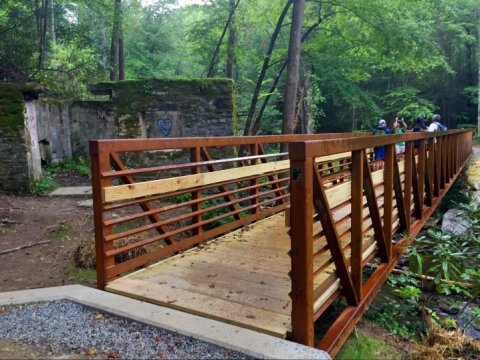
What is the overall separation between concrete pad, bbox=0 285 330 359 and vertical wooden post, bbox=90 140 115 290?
0.21 metres

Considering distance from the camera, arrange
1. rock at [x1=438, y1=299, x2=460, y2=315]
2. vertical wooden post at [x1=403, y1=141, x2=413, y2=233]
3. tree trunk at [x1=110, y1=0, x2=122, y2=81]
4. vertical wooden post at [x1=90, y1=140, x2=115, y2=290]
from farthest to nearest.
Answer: tree trunk at [x1=110, y1=0, x2=122, y2=81], rock at [x1=438, y1=299, x2=460, y2=315], vertical wooden post at [x1=403, y1=141, x2=413, y2=233], vertical wooden post at [x1=90, y1=140, x2=115, y2=290]

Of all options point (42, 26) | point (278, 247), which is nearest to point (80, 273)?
point (278, 247)

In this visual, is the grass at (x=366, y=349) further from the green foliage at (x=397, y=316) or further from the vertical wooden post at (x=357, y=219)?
the green foliage at (x=397, y=316)

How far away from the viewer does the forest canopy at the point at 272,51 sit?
11773 mm

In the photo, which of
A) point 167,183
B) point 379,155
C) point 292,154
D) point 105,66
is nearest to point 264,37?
point 105,66

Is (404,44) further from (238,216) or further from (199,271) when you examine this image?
(199,271)

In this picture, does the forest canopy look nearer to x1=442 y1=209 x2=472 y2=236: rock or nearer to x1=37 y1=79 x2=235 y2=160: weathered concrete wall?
x1=37 y1=79 x2=235 y2=160: weathered concrete wall

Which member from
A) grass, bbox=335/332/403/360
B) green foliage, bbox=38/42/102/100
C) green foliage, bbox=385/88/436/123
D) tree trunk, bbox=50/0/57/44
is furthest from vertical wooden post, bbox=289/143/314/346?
green foliage, bbox=385/88/436/123

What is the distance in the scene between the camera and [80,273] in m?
5.07

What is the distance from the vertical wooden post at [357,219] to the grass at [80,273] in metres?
3.20

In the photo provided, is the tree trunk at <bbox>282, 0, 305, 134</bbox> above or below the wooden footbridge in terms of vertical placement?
above

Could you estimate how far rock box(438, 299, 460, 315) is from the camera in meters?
5.08

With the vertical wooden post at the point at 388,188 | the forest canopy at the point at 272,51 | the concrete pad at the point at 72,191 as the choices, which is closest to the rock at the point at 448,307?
the vertical wooden post at the point at 388,188

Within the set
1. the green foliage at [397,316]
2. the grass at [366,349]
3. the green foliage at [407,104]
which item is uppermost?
the green foliage at [407,104]
